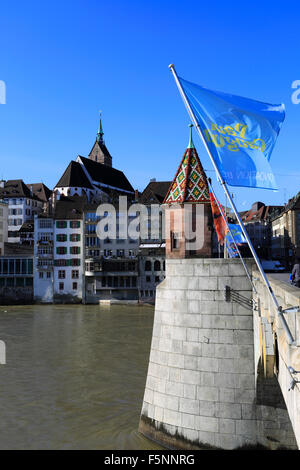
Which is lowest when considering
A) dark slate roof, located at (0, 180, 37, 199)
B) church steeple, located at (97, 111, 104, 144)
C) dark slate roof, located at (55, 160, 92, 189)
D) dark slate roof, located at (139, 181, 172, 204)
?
dark slate roof, located at (139, 181, 172, 204)

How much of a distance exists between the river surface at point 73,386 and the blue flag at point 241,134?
8674 mm

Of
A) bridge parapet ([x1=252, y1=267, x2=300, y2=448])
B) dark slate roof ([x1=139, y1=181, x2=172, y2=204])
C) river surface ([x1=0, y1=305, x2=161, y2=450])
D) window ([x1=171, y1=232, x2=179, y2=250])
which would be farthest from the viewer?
dark slate roof ([x1=139, y1=181, x2=172, y2=204])

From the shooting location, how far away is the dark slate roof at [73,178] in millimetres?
102500

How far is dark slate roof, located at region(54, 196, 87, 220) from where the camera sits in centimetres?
7606

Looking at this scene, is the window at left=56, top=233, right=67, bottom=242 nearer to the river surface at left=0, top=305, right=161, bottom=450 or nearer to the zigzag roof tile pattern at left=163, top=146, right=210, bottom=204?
the river surface at left=0, top=305, right=161, bottom=450

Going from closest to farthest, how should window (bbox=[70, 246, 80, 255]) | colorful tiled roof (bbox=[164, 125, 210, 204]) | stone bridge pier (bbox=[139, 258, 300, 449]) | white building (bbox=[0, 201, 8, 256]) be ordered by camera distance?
stone bridge pier (bbox=[139, 258, 300, 449]) < colorful tiled roof (bbox=[164, 125, 210, 204]) < window (bbox=[70, 246, 80, 255]) < white building (bbox=[0, 201, 8, 256])

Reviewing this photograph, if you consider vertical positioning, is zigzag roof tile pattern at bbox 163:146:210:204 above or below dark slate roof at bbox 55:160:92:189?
below

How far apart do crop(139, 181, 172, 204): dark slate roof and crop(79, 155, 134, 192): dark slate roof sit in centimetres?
2760

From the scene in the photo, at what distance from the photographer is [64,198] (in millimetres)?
80312

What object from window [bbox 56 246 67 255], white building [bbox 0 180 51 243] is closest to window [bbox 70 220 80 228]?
window [bbox 56 246 67 255]

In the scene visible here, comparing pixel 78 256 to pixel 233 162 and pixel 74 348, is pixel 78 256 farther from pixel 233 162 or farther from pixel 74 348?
pixel 233 162

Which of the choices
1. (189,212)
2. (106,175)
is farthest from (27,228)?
(189,212)

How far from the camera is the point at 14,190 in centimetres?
10075

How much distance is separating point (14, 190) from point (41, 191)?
34.8 feet
